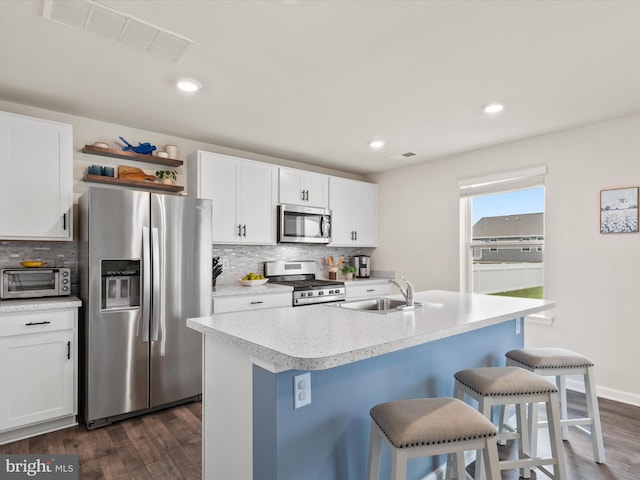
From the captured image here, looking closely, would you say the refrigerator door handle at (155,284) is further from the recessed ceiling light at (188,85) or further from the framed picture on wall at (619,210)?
the framed picture on wall at (619,210)

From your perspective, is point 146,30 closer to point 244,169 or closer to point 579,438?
point 244,169

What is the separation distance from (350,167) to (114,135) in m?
2.96

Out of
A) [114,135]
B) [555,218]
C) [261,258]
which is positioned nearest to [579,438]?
[555,218]

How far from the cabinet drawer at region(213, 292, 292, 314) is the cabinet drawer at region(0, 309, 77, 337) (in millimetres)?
1144

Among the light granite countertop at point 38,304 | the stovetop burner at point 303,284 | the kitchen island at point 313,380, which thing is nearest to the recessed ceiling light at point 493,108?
the kitchen island at point 313,380

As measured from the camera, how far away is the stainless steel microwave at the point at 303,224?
4320 mm

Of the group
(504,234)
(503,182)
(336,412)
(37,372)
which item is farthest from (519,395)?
(37,372)

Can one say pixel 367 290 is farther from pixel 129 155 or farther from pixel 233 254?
pixel 129 155

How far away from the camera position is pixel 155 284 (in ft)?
9.82

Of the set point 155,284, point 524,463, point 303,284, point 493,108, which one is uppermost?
point 493,108

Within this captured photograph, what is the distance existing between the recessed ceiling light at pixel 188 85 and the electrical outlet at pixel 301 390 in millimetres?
2174

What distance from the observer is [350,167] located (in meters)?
5.23

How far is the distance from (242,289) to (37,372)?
172 centimetres

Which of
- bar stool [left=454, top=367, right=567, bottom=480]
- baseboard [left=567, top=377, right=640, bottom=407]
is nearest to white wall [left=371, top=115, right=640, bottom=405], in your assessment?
baseboard [left=567, top=377, right=640, bottom=407]
